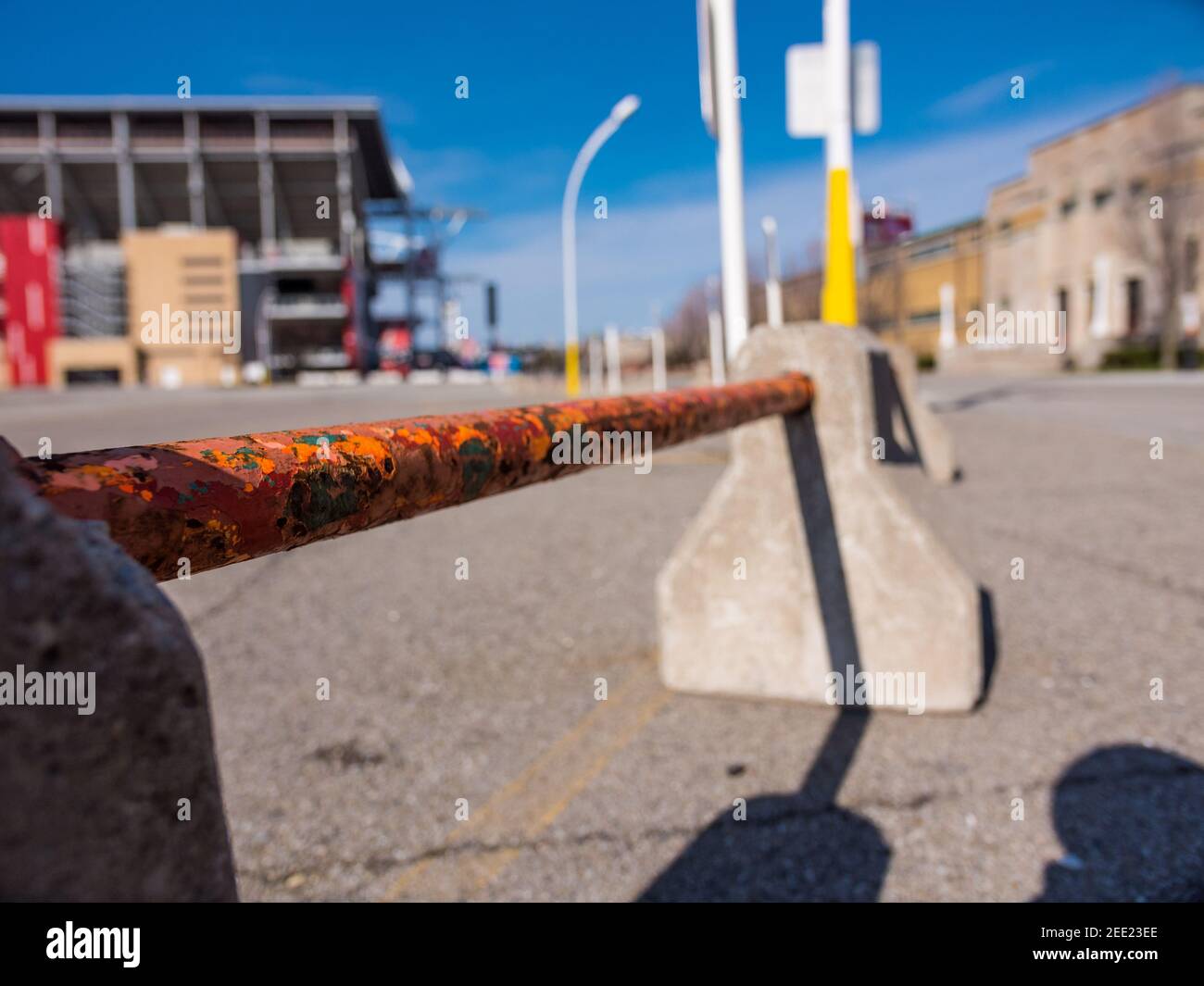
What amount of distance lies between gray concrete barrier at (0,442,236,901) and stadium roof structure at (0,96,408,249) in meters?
72.7

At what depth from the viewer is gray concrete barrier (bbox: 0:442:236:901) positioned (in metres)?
0.43

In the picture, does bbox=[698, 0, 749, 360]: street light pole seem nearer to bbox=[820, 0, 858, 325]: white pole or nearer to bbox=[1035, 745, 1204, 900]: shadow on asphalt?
bbox=[820, 0, 858, 325]: white pole

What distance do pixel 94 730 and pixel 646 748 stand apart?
2298mm

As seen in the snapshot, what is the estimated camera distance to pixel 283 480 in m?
0.84

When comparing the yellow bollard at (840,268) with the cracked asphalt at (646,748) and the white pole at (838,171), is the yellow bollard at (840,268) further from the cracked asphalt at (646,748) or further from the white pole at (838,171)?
the cracked asphalt at (646,748)

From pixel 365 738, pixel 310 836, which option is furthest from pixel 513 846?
pixel 365 738

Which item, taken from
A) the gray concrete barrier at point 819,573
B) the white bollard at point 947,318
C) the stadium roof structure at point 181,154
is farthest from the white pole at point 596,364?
the stadium roof structure at point 181,154

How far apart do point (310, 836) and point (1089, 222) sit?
48705 mm

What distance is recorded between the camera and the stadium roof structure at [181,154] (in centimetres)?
6775

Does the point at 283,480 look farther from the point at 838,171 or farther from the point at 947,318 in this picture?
the point at 947,318

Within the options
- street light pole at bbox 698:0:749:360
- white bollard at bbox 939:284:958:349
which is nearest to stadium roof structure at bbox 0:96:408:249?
white bollard at bbox 939:284:958:349

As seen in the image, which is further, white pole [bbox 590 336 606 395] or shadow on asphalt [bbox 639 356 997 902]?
white pole [bbox 590 336 606 395]

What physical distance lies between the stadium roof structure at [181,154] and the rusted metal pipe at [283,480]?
72.1 meters

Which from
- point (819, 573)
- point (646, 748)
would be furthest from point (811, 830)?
point (819, 573)
